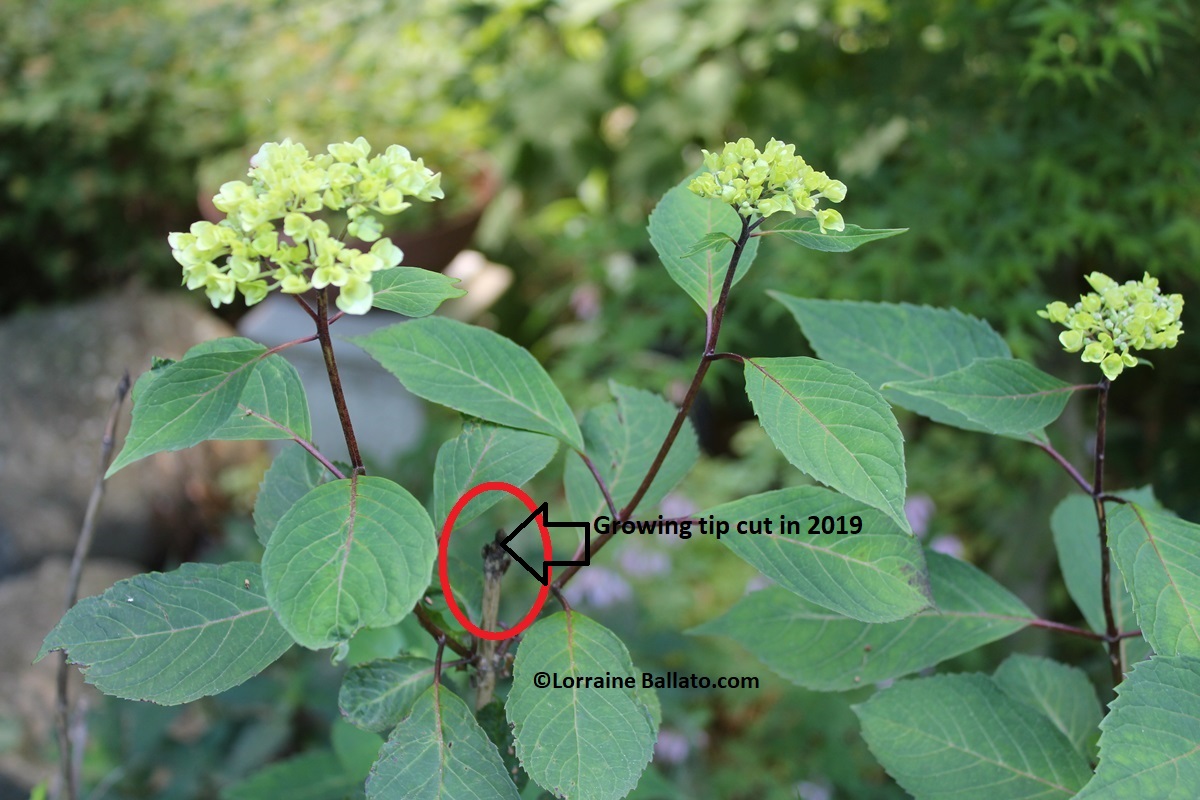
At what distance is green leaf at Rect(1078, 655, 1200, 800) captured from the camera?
55cm

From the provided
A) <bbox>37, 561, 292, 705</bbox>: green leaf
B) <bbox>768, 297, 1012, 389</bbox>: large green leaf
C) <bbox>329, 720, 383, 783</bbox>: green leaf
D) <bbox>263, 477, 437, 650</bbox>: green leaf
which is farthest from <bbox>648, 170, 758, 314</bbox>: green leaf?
<bbox>329, 720, 383, 783</bbox>: green leaf

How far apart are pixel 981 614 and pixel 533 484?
5.66ft

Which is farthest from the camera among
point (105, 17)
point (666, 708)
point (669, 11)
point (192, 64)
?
point (105, 17)

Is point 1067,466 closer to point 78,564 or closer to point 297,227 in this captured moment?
point 297,227

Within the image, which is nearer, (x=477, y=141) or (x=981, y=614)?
(x=981, y=614)

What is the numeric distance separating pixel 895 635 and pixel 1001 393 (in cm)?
21

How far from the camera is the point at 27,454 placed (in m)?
2.44

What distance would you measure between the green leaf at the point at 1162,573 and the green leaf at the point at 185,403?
1.74 ft

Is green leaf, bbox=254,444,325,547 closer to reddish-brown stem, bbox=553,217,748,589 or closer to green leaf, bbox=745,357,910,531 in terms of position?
reddish-brown stem, bbox=553,217,748,589

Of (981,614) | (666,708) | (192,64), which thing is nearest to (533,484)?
(666,708)

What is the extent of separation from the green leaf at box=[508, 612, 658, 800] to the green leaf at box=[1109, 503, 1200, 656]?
30cm

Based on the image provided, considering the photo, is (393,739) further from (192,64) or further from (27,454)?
(192,64)

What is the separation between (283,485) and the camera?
709mm

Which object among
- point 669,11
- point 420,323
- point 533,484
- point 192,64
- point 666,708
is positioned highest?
point 420,323
